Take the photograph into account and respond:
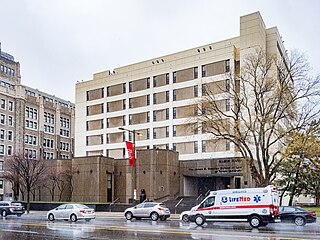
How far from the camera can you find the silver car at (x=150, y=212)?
33.3 meters

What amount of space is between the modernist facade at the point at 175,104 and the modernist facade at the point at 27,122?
13.9 meters

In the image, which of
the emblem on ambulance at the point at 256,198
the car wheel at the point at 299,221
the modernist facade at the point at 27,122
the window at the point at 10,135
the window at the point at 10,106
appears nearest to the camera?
the emblem on ambulance at the point at 256,198

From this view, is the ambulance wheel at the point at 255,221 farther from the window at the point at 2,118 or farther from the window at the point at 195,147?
the window at the point at 2,118

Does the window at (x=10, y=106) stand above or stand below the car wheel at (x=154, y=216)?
above

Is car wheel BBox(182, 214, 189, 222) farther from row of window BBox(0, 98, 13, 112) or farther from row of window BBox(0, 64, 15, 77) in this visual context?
row of window BBox(0, 64, 15, 77)

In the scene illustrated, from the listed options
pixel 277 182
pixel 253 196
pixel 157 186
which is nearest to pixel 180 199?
pixel 157 186

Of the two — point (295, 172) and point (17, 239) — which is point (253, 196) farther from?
point (295, 172)

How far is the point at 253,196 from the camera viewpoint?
27.2m

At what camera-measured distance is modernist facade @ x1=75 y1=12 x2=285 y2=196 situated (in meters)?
59.9

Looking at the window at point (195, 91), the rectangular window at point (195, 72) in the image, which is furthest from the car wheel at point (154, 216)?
the rectangular window at point (195, 72)

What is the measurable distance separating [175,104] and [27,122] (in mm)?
40004

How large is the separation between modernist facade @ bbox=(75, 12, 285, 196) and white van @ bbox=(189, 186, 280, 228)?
81.8ft

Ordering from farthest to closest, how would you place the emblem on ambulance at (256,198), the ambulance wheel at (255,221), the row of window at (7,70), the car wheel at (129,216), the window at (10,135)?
1. the row of window at (7,70)
2. the window at (10,135)
3. the car wheel at (129,216)
4. the emblem on ambulance at (256,198)
5. the ambulance wheel at (255,221)

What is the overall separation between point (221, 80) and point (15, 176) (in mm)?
31565
